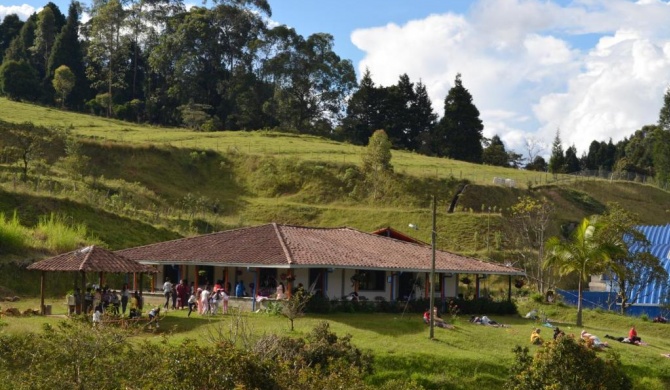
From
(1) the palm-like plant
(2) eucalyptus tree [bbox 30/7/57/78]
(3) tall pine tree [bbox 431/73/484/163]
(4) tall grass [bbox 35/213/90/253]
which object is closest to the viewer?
(1) the palm-like plant

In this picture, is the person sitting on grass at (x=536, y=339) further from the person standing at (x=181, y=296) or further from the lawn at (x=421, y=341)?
the person standing at (x=181, y=296)

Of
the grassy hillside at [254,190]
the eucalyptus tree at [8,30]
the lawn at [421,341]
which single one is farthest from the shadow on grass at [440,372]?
the eucalyptus tree at [8,30]

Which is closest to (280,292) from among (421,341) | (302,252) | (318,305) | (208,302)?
(318,305)

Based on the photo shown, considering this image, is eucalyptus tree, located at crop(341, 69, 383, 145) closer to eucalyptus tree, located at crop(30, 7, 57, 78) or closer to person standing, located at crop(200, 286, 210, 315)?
eucalyptus tree, located at crop(30, 7, 57, 78)

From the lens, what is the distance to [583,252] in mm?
33688

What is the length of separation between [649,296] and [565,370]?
23.9 meters

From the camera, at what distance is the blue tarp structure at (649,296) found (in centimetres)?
4100

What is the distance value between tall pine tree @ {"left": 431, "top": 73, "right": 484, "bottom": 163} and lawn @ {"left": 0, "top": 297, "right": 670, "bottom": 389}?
50417 millimetres

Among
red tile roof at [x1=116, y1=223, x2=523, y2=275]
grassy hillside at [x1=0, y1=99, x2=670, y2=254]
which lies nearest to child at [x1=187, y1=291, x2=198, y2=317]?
red tile roof at [x1=116, y1=223, x2=523, y2=275]

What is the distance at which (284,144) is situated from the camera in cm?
7281

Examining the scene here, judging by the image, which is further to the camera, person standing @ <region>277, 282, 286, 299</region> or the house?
the house

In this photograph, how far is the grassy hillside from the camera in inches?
1871

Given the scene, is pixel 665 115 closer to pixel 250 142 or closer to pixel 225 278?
pixel 250 142

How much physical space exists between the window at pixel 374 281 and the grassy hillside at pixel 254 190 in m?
14.7
